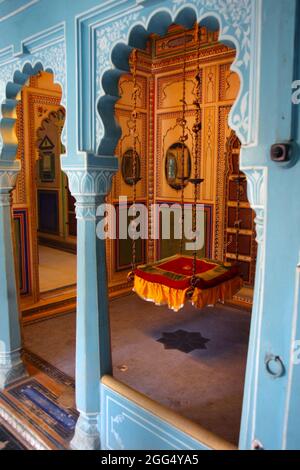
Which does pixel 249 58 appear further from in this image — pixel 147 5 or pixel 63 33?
pixel 63 33

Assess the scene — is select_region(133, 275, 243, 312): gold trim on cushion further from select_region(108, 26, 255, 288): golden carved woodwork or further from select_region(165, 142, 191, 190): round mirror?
select_region(165, 142, 191, 190): round mirror

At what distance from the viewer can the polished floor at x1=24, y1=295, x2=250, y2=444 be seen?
138 inches

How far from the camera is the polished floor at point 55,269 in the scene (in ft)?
21.9

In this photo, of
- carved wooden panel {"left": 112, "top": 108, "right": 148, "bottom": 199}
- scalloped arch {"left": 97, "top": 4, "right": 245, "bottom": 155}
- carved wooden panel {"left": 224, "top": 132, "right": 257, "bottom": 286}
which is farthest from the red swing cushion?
carved wooden panel {"left": 112, "top": 108, "right": 148, "bottom": 199}

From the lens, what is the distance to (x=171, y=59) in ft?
20.6

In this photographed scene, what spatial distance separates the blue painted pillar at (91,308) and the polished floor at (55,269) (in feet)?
11.9

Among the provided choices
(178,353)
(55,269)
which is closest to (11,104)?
(178,353)

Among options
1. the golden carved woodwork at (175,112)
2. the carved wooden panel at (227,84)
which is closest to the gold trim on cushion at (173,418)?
the golden carved woodwork at (175,112)

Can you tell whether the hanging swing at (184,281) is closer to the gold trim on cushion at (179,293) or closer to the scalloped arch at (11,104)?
the gold trim on cushion at (179,293)

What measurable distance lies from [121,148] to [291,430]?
17.4ft

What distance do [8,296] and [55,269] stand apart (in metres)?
3.94

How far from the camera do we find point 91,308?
2797mm

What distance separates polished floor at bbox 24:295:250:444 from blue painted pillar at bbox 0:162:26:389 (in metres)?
0.52

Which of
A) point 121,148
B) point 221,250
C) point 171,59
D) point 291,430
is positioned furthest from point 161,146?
point 291,430
